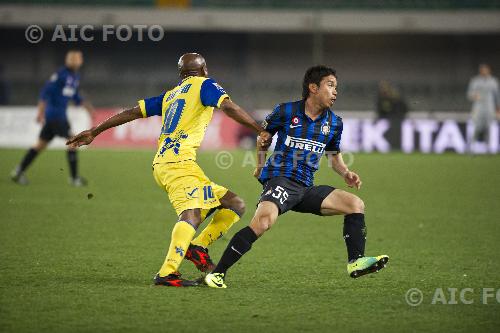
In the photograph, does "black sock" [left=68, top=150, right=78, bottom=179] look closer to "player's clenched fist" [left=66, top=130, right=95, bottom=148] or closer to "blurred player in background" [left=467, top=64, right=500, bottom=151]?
"player's clenched fist" [left=66, top=130, right=95, bottom=148]

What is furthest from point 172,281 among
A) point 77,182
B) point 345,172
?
point 77,182

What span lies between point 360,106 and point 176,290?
27.0 m

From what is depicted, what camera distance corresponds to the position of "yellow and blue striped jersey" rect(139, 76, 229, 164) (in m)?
7.41

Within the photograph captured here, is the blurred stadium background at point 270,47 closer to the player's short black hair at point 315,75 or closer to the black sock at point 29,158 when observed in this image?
the black sock at point 29,158

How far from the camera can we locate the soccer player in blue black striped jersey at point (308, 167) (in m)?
7.31

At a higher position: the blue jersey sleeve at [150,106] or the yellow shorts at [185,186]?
the blue jersey sleeve at [150,106]

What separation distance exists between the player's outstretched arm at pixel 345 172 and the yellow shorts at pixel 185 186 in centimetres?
108

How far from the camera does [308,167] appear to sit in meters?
7.55

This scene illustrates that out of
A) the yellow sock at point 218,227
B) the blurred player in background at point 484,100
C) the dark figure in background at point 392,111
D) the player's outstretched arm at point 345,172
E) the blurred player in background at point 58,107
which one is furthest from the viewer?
the dark figure in background at point 392,111

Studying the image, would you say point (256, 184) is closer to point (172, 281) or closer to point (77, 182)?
point (77, 182)

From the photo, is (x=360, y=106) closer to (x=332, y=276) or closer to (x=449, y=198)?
(x=449, y=198)

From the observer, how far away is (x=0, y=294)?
690cm

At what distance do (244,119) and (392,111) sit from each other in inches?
774

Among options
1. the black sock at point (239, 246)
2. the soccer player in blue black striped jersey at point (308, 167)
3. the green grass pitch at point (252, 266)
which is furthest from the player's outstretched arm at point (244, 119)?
the green grass pitch at point (252, 266)
